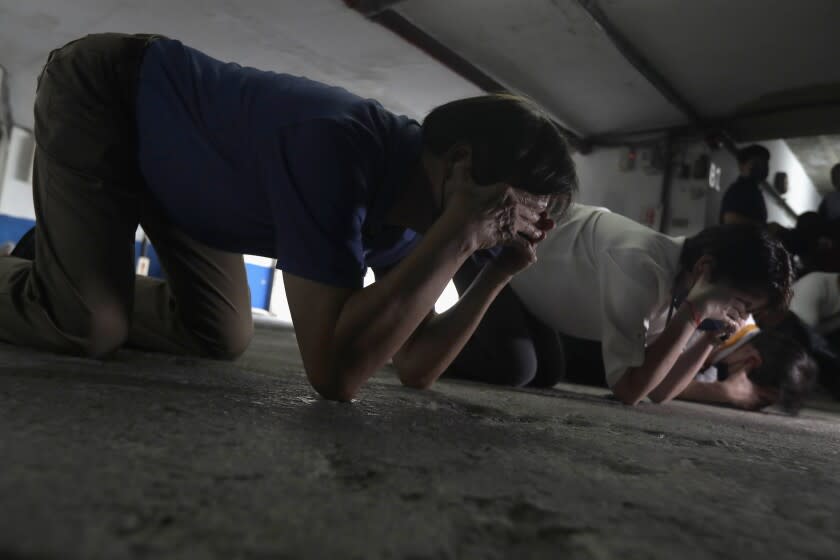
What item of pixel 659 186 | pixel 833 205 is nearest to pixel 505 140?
pixel 833 205

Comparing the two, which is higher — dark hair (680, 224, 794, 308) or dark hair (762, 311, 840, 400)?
dark hair (680, 224, 794, 308)

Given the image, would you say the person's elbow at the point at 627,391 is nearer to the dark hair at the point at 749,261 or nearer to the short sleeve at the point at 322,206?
the dark hair at the point at 749,261

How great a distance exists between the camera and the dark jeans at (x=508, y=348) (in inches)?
68.0

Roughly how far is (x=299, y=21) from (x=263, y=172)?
9.39 ft

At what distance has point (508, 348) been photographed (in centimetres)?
173

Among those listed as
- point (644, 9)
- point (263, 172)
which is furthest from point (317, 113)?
point (644, 9)

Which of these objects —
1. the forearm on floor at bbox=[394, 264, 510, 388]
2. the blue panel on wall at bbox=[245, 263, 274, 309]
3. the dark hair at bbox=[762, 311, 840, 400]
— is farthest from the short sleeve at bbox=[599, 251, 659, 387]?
the blue panel on wall at bbox=[245, 263, 274, 309]

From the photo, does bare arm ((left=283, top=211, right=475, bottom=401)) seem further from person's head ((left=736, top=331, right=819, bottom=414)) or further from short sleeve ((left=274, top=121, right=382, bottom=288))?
person's head ((left=736, top=331, right=819, bottom=414))

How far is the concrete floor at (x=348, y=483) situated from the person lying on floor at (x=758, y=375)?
47.3 inches

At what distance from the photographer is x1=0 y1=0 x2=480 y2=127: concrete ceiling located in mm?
3299

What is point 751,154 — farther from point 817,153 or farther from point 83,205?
point 83,205

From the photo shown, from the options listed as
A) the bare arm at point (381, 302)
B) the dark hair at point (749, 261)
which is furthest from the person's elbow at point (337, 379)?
the dark hair at point (749, 261)

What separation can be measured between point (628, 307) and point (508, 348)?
41 cm

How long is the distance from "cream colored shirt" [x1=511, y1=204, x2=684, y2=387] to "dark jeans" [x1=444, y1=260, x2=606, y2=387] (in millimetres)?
71
